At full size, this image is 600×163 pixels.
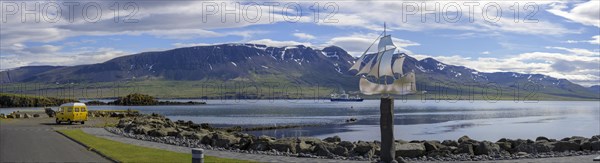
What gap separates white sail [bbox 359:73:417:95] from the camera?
25.3 meters

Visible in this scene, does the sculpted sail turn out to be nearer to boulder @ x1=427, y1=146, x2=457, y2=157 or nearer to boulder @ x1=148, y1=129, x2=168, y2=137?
boulder @ x1=427, y1=146, x2=457, y2=157

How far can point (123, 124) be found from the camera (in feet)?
189

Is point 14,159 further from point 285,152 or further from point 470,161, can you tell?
point 470,161

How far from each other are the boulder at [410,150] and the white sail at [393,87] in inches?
248

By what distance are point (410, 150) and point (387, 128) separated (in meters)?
8.28

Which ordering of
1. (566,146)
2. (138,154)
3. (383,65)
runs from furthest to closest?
(566,146), (138,154), (383,65)

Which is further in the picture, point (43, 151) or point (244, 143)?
point (244, 143)

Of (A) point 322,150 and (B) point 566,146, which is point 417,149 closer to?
(A) point 322,150

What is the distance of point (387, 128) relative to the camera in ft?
81.8

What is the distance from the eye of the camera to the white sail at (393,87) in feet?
83.0

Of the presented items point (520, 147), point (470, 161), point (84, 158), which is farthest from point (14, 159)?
point (520, 147)

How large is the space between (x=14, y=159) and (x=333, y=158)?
14.8 metres

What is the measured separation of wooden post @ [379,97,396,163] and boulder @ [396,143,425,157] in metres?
6.98

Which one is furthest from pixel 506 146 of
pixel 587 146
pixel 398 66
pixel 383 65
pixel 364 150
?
pixel 383 65
